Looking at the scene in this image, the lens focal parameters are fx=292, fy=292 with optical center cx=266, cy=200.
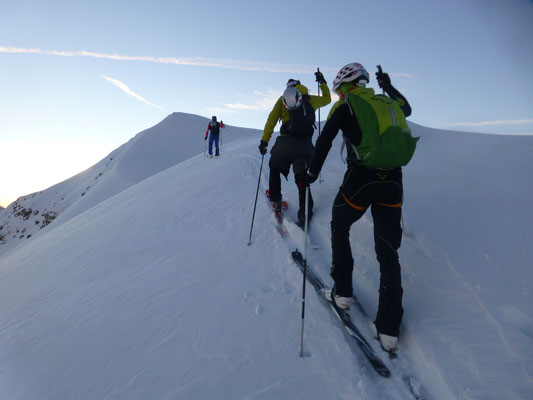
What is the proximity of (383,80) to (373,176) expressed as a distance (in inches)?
55.2

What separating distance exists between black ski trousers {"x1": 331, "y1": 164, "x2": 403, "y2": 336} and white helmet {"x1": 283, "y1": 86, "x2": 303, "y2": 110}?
211cm

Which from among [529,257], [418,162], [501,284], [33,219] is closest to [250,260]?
[501,284]

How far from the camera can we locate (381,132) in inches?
100

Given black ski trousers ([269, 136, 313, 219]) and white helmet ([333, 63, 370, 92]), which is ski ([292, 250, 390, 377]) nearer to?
black ski trousers ([269, 136, 313, 219])

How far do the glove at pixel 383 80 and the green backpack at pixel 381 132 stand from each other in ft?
2.87

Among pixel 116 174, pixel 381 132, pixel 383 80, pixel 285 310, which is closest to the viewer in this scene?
pixel 381 132

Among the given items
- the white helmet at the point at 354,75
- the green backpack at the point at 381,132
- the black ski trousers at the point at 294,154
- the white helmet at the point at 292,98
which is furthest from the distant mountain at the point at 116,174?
the green backpack at the point at 381,132

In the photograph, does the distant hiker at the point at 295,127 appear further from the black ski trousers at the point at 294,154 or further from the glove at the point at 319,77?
the glove at the point at 319,77

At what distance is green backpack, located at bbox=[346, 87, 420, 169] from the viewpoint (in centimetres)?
254

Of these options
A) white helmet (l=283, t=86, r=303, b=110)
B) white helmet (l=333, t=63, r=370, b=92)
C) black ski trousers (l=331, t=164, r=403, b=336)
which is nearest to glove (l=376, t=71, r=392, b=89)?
white helmet (l=333, t=63, r=370, b=92)

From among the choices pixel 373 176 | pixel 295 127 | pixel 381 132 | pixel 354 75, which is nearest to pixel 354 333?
pixel 373 176

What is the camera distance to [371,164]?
8.71ft

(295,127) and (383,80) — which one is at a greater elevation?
(383,80)

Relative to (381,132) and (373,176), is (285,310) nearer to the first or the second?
(373,176)
